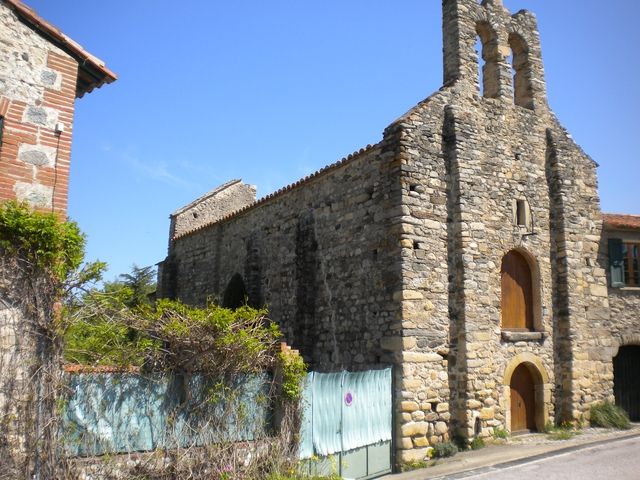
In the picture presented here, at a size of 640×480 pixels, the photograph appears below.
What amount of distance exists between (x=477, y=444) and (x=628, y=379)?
247 inches

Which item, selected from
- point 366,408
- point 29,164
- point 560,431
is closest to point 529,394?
point 560,431

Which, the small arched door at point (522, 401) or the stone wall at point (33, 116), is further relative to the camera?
the small arched door at point (522, 401)

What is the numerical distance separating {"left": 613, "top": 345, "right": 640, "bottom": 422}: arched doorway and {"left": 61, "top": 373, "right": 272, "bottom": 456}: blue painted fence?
1007 centimetres

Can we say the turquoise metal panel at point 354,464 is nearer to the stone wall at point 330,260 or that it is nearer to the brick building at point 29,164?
the stone wall at point 330,260

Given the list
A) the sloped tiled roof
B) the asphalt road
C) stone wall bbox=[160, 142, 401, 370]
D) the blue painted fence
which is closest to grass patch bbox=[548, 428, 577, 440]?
the asphalt road

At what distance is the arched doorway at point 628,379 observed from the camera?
1376 centimetres

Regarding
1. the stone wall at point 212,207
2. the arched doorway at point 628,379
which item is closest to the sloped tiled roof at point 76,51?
the arched doorway at point 628,379

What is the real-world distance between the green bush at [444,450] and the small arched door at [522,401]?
215cm

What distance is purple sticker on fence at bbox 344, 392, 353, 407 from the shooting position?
359 inches

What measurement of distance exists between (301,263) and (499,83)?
639 cm

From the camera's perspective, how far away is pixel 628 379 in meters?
13.9

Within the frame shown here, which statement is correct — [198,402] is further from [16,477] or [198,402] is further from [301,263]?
[301,263]

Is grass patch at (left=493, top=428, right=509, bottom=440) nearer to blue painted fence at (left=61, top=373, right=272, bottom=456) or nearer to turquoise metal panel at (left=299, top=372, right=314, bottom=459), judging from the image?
turquoise metal panel at (left=299, top=372, right=314, bottom=459)

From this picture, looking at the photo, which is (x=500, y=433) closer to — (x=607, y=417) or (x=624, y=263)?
(x=607, y=417)
